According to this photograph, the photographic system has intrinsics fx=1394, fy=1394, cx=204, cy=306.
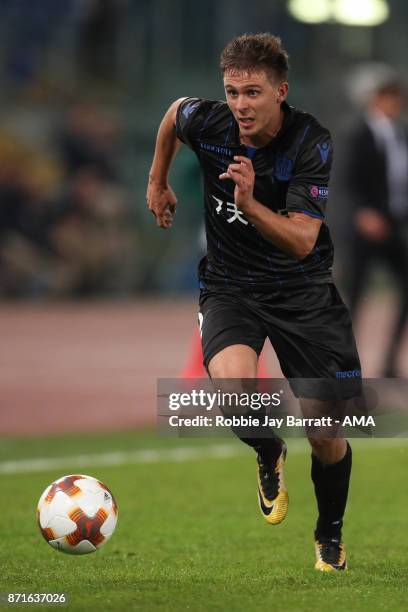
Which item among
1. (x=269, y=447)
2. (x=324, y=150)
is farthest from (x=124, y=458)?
(x=324, y=150)

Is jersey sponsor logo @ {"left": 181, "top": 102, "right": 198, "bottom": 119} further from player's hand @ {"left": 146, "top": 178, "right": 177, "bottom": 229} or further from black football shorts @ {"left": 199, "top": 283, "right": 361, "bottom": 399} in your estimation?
black football shorts @ {"left": 199, "top": 283, "right": 361, "bottom": 399}

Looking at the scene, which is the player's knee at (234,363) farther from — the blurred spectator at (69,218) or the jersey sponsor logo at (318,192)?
the blurred spectator at (69,218)

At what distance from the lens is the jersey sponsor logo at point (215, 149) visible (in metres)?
6.52

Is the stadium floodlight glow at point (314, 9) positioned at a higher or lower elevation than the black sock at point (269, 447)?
higher

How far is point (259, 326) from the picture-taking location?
6531 mm

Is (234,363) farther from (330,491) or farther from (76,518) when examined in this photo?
(76,518)

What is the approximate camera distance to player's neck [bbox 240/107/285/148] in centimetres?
635

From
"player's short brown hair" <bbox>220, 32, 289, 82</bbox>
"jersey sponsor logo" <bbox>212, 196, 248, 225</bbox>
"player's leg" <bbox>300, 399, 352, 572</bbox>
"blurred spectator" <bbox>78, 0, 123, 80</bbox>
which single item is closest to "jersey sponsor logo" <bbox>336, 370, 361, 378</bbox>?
"player's leg" <bbox>300, 399, 352, 572</bbox>

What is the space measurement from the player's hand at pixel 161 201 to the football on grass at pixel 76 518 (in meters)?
1.42

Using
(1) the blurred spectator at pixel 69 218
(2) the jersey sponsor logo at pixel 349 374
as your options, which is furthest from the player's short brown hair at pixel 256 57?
(1) the blurred spectator at pixel 69 218

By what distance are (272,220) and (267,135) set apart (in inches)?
24.7

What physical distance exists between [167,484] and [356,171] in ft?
14.9

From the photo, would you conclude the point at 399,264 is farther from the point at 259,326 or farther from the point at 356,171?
the point at 259,326

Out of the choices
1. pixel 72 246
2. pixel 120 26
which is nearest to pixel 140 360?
pixel 72 246
